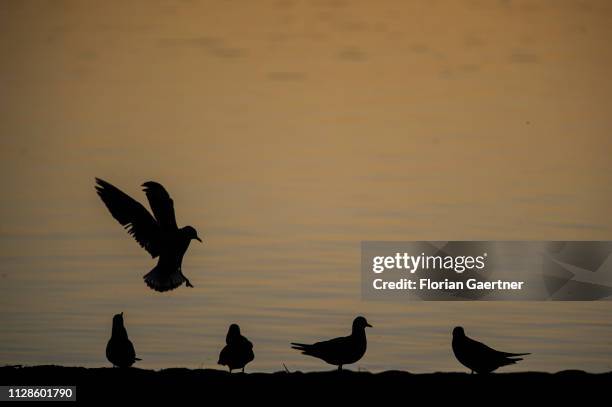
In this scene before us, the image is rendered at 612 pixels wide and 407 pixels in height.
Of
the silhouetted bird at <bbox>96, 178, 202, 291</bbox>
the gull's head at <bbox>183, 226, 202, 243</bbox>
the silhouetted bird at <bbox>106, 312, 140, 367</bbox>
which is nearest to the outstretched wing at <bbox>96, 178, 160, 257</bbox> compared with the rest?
the silhouetted bird at <bbox>96, 178, 202, 291</bbox>

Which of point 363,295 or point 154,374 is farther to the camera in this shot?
point 363,295

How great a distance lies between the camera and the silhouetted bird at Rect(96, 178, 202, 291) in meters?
5.02

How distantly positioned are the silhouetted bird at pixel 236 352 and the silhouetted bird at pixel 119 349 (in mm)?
419

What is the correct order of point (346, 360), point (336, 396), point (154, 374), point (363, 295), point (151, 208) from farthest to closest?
point (363, 295) → point (151, 208) → point (346, 360) → point (154, 374) → point (336, 396)

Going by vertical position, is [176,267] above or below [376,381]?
above

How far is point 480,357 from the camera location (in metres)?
4.76

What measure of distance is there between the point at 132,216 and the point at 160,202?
0.20m

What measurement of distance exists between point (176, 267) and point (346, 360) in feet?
3.42

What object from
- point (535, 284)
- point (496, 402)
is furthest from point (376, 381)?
point (535, 284)

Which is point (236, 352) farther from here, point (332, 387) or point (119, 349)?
point (332, 387)

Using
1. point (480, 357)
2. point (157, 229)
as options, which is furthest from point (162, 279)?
point (480, 357)

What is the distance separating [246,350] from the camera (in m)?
4.83

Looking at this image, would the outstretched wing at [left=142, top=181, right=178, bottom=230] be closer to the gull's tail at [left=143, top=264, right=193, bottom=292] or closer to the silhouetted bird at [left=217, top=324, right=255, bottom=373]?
the gull's tail at [left=143, top=264, right=193, bottom=292]

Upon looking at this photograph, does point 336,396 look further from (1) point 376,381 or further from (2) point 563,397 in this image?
(2) point 563,397
